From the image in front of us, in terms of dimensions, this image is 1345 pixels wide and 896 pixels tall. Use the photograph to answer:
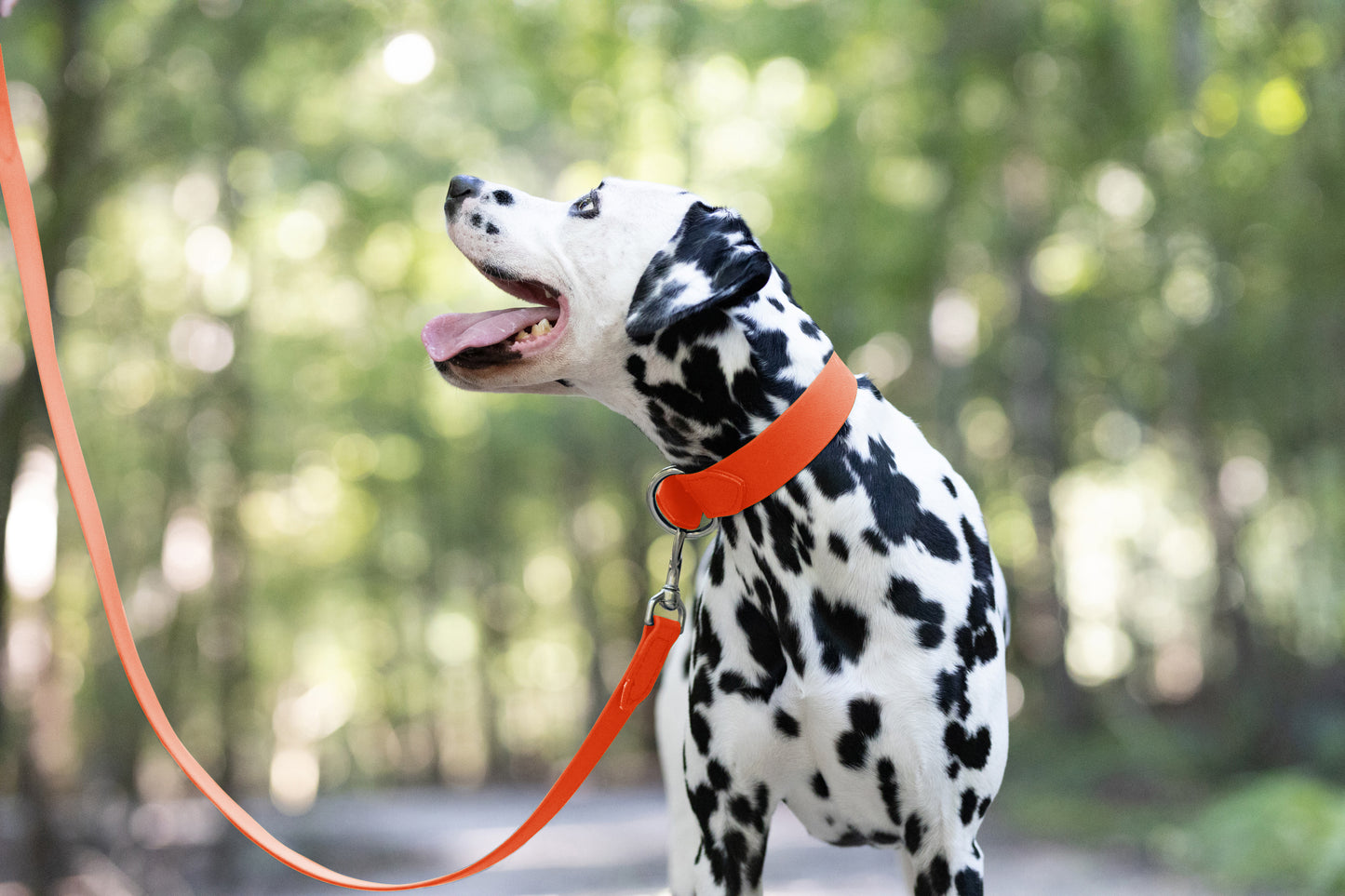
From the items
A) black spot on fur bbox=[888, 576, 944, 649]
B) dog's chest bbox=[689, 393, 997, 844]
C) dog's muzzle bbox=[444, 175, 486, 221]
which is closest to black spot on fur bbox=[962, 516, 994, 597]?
dog's chest bbox=[689, 393, 997, 844]

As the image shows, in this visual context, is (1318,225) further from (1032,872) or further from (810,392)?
(810,392)

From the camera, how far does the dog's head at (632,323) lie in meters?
2.44

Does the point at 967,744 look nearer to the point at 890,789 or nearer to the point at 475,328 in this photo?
the point at 890,789

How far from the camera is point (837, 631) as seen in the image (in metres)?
2.55

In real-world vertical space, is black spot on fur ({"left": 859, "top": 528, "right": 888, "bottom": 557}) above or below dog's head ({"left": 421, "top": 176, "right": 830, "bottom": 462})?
below

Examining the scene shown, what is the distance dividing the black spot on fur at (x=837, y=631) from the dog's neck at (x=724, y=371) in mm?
441

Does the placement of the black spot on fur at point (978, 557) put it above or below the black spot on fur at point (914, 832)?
above

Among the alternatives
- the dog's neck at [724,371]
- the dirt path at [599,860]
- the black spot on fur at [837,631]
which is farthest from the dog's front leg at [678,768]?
the dirt path at [599,860]

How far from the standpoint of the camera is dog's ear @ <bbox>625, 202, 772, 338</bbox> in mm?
2338

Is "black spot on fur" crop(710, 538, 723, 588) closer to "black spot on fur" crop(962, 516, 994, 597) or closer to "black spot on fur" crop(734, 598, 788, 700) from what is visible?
"black spot on fur" crop(734, 598, 788, 700)

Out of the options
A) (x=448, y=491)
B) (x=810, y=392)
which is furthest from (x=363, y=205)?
(x=448, y=491)

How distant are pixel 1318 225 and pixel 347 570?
22715mm

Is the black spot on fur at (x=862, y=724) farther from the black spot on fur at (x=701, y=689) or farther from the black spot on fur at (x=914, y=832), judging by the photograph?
the black spot on fur at (x=701, y=689)

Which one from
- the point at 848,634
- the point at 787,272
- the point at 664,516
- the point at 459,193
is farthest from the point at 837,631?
the point at 787,272
